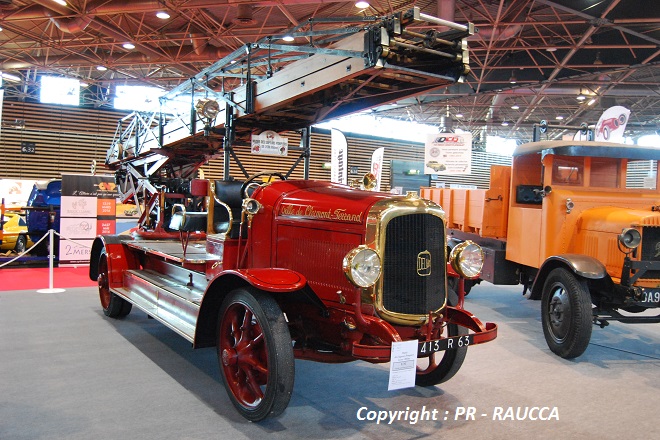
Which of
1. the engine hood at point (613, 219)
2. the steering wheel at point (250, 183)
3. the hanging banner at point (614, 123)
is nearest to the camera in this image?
the steering wheel at point (250, 183)

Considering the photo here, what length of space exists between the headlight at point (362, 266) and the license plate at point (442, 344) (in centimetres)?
41

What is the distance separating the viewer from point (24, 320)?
4.98 m

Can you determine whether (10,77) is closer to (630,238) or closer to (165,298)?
(165,298)

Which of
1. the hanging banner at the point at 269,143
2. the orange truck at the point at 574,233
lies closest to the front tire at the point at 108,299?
the hanging banner at the point at 269,143

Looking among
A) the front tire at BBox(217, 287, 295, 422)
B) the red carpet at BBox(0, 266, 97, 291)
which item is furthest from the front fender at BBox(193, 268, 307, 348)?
the red carpet at BBox(0, 266, 97, 291)

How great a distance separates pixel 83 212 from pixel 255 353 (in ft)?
23.1

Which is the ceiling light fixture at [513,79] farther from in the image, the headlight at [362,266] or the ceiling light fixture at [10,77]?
the ceiling light fixture at [10,77]

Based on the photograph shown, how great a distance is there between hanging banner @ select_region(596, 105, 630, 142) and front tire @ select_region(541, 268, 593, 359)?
7.43 m

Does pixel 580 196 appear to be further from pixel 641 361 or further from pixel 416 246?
pixel 416 246

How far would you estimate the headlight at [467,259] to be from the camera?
3.08 metres

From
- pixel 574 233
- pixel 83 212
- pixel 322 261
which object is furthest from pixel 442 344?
pixel 83 212

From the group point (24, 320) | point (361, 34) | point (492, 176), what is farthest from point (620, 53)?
point (24, 320)

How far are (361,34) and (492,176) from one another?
10.6ft

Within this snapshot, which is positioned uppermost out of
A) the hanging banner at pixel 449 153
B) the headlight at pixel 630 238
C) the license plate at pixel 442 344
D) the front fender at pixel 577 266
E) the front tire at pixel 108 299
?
the hanging banner at pixel 449 153
